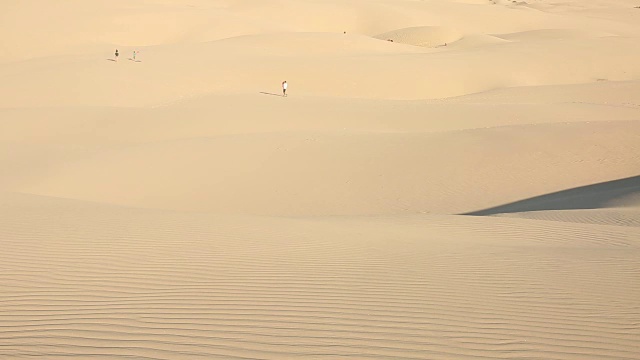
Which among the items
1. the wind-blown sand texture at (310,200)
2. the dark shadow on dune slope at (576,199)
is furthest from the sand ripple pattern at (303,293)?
the dark shadow on dune slope at (576,199)

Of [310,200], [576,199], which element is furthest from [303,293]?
[576,199]

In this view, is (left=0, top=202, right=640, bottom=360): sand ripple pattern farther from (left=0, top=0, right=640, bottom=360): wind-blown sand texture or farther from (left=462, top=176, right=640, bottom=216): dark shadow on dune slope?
(left=462, top=176, right=640, bottom=216): dark shadow on dune slope

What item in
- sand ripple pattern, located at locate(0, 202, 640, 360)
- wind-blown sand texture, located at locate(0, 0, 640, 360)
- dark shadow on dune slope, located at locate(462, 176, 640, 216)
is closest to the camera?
sand ripple pattern, located at locate(0, 202, 640, 360)

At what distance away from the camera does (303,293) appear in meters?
5.73

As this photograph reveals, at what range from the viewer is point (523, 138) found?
1833 centimetres

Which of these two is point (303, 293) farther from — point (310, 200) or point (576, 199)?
point (576, 199)

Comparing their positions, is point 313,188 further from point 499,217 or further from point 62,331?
point 62,331

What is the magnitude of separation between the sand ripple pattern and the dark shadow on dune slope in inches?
203

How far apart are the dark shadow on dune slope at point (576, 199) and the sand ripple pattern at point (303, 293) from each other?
515cm

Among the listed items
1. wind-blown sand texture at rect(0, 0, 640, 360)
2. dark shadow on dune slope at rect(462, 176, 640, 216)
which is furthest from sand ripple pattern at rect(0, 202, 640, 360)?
dark shadow on dune slope at rect(462, 176, 640, 216)

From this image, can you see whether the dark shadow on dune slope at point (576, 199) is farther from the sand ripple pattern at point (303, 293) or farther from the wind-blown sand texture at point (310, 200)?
the sand ripple pattern at point (303, 293)

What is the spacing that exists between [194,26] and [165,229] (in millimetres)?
40948

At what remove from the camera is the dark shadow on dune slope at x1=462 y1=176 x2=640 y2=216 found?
13.9m

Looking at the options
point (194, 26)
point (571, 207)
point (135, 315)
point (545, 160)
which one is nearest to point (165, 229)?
point (135, 315)
